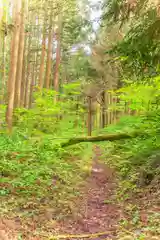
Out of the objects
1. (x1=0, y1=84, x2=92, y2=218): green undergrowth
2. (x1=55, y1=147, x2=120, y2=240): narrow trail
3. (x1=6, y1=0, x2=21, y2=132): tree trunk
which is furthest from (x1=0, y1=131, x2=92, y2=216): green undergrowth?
(x1=6, y1=0, x2=21, y2=132): tree trunk

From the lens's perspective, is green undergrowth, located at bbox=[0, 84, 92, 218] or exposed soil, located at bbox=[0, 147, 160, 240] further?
green undergrowth, located at bbox=[0, 84, 92, 218]

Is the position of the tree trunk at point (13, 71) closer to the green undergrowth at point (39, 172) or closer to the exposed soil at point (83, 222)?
the green undergrowth at point (39, 172)

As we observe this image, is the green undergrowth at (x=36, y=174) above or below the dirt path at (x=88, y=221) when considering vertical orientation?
above

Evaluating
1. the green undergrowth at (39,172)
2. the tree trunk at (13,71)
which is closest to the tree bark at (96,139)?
the green undergrowth at (39,172)

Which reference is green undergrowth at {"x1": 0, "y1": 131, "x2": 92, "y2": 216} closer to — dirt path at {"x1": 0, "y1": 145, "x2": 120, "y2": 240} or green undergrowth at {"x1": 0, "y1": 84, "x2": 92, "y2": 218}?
green undergrowth at {"x1": 0, "y1": 84, "x2": 92, "y2": 218}

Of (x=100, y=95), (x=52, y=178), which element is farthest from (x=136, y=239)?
(x=100, y=95)

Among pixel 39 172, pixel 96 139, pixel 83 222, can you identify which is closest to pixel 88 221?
pixel 83 222

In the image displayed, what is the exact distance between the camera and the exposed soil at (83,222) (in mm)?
4895

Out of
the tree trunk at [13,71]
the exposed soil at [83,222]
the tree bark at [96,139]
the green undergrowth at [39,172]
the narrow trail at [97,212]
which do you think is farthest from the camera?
the tree trunk at [13,71]

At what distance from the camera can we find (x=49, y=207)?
625 cm

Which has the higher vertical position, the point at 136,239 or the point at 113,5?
the point at 113,5

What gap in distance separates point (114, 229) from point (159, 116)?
3.96 m

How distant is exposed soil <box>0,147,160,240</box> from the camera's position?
4.89 meters

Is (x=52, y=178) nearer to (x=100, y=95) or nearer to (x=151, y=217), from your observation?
(x=151, y=217)
